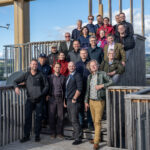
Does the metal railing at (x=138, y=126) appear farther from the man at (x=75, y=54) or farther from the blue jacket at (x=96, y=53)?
the man at (x=75, y=54)

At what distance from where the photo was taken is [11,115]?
5066 millimetres

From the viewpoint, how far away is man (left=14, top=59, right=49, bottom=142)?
5012mm

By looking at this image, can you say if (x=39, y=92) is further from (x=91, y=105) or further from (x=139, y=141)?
(x=139, y=141)

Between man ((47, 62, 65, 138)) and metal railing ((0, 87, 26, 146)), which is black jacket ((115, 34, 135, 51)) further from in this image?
metal railing ((0, 87, 26, 146))

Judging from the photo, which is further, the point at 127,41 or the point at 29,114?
the point at 127,41

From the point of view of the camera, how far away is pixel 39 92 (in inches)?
197

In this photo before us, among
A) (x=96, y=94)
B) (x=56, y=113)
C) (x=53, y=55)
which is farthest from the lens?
(x=53, y=55)

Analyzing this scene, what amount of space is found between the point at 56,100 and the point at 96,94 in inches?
38.6

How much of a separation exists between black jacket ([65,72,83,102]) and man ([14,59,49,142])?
0.45 meters

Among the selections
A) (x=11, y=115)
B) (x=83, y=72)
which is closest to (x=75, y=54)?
(x=83, y=72)

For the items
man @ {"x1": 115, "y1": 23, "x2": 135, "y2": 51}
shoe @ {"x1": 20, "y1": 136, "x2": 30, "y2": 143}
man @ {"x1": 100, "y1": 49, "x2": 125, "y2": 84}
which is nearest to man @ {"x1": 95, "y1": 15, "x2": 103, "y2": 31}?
man @ {"x1": 115, "y1": 23, "x2": 135, "y2": 51}

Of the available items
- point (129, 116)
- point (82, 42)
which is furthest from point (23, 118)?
point (129, 116)

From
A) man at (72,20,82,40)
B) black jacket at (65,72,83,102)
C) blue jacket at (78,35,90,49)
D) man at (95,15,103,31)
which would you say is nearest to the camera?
black jacket at (65,72,83,102)

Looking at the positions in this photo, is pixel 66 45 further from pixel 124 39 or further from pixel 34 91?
pixel 34 91
